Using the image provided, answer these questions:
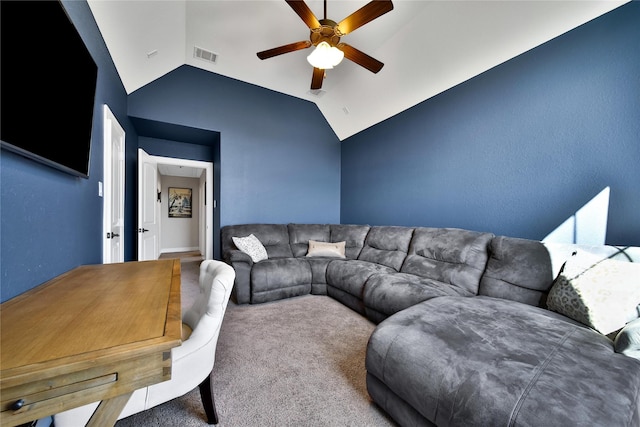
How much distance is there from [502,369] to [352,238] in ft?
9.06

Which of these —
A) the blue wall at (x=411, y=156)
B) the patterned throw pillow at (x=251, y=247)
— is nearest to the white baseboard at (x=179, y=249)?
the blue wall at (x=411, y=156)

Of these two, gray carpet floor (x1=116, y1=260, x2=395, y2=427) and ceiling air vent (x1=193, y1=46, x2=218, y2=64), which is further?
ceiling air vent (x1=193, y1=46, x2=218, y2=64)

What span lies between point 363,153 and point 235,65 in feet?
8.03

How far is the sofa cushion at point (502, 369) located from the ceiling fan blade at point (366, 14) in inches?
84.3

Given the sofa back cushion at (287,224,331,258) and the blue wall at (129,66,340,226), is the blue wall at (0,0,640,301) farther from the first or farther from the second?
the sofa back cushion at (287,224,331,258)

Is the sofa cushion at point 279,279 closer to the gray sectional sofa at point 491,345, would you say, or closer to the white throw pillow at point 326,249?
the white throw pillow at point 326,249

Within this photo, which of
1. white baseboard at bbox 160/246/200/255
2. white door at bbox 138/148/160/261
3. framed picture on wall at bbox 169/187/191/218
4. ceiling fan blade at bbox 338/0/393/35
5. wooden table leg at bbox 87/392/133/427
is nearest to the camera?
wooden table leg at bbox 87/392/133/427

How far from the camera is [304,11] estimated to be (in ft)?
5.89

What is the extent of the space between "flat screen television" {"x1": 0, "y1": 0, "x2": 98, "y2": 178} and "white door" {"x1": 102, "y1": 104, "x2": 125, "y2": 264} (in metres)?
0.75

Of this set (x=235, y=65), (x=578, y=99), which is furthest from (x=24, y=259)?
(x=578, y=99)

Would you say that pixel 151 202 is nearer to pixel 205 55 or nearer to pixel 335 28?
pixel 205 55

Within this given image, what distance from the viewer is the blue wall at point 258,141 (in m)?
3.42

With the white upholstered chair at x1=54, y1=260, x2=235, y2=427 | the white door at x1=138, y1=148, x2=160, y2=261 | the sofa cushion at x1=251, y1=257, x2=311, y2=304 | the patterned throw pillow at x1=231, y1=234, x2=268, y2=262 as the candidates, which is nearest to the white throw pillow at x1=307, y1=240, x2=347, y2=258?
the sofa cushion at x1=251, y1=257, x2=311, y2=304

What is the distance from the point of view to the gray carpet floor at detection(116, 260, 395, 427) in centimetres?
123
